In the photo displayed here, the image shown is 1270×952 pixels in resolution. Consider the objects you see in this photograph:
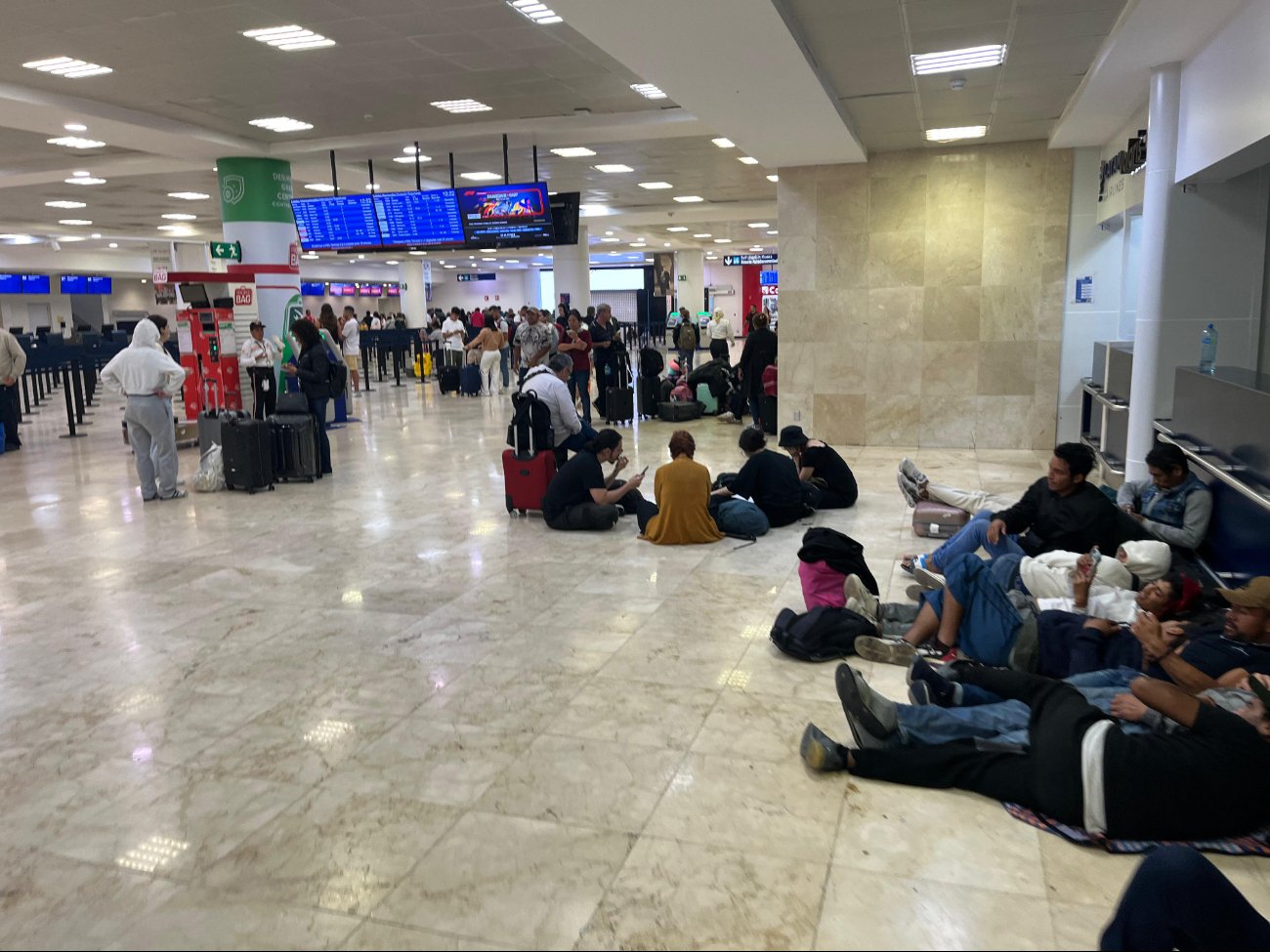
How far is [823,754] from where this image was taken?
357 cm

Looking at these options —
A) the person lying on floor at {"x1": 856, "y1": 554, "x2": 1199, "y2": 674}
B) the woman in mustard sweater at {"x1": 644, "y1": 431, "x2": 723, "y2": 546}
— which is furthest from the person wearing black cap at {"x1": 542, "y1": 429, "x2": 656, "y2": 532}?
the person lying on floor at {"x1": 856, "y1": 554, "x2": 1199, "y2": 674}

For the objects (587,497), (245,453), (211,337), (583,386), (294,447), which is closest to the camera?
(587,497)

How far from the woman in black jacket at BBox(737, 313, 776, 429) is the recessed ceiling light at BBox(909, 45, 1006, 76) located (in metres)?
5.48

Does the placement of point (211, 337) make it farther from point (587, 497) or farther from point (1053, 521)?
point (1053, 521)

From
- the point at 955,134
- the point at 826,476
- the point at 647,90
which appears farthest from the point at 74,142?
the point at 955,134

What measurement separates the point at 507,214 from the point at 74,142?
5.18 metres

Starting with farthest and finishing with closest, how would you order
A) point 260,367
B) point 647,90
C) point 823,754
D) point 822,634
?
point 260,367
point 647,90
point 822,634
point 823,754

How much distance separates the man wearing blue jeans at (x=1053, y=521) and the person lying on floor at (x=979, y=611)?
0.73 metres

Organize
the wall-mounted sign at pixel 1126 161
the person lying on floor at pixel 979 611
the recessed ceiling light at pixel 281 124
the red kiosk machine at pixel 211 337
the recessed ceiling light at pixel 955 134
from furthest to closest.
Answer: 1. the red kiosk machine at pixel 211 337
2. the recessed ceiling light at pixel 281 124
3. the recessed ceiling light at pixel 955 134
4. the wall-mounted sign at pixel 1126 161
5. the person lying on floor at pixel 979 611

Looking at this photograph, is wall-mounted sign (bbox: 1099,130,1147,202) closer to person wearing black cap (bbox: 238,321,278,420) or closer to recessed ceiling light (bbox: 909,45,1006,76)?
recessed ceiling light (bbox: 909,45,1006,76)

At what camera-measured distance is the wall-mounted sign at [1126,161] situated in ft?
26.5

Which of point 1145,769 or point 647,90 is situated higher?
point 647,90

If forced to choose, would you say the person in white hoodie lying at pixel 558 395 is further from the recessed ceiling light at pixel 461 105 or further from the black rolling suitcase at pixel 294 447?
the recessed ceiling light at pixel 461 105

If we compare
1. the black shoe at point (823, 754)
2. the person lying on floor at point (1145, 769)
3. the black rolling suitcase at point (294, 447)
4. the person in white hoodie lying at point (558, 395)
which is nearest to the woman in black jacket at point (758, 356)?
the person in white hoodie lying at point (558, 395)
